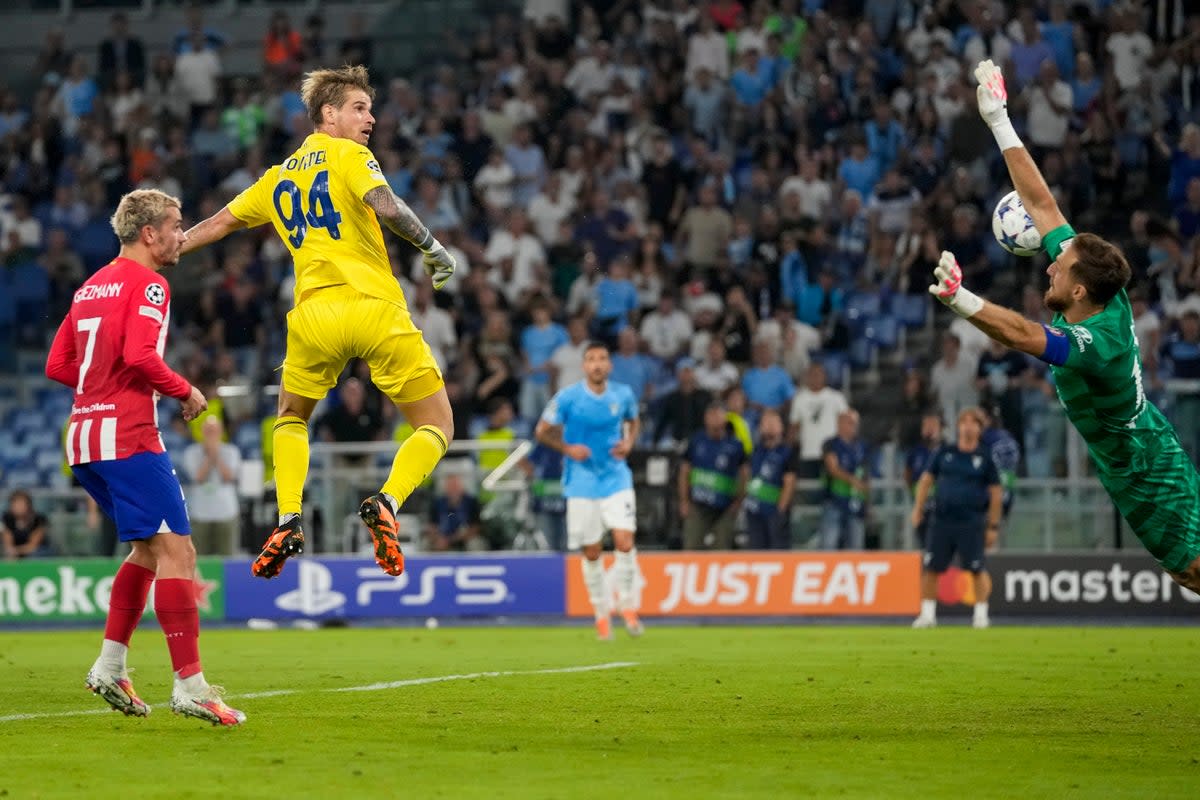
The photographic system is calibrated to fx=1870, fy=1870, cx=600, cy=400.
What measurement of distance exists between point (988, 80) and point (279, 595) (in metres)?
14.5

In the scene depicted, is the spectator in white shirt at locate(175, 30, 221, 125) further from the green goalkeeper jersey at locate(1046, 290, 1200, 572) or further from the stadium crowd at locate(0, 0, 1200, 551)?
the green goalkeeper jersey at locate(1046, 290, 1200, 572)

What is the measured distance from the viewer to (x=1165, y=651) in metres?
14.9

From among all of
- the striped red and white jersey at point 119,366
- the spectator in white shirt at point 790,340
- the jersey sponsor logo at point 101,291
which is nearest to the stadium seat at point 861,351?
the spectator in white shirt at point 790,340

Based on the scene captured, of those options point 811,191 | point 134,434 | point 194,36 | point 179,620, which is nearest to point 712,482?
point 811,191

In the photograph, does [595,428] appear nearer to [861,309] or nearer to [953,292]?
→ [861,309]

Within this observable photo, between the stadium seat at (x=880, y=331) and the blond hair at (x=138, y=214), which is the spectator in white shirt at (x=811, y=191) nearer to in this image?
the stadium seat at (x=880, y=331)

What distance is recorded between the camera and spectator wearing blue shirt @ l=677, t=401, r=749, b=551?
70.1 feet

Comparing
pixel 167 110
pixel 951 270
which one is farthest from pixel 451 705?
pixel 167 110

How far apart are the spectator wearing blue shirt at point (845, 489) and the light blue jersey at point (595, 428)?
399 cm

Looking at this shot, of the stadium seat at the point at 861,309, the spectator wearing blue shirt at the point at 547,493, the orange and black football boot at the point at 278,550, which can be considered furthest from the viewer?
the stadium seat at the point at 861,309

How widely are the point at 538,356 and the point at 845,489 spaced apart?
4351mm

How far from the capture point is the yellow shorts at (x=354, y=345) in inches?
388

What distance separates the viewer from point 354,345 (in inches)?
390

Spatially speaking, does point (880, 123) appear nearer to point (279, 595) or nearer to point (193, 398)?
point (279, 595)
